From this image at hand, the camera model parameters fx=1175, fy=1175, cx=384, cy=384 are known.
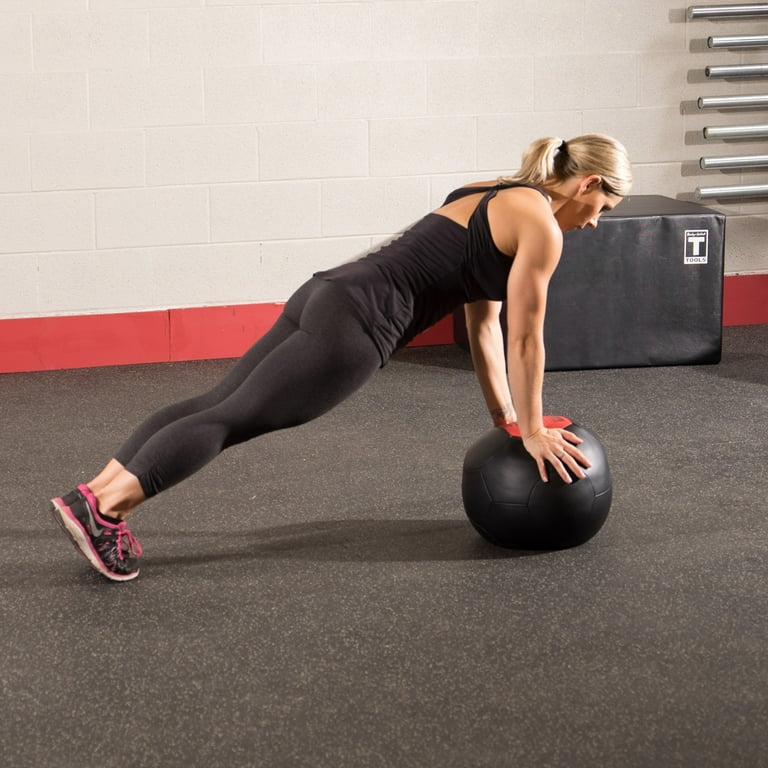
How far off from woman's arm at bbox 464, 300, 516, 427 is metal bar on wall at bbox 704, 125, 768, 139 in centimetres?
267

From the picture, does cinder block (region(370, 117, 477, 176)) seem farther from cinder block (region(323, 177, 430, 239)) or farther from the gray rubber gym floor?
the gray rubber gym floor

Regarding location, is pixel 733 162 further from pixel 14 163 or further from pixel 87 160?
pixel 14 163

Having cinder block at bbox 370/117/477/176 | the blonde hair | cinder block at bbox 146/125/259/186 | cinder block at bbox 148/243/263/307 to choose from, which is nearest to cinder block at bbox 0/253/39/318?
cinder block at bbox 148/243/263/307

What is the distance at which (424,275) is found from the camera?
270 centimetres

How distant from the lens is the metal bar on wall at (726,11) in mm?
5133

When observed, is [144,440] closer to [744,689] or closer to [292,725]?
[292,725]

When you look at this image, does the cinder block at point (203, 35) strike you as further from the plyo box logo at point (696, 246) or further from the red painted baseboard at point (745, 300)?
the red painted baseboard at point (745, 300)

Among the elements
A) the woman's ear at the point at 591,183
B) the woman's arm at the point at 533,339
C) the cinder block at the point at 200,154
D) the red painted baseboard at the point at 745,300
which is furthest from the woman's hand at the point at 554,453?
the red painted baseboard at the point at 745,300

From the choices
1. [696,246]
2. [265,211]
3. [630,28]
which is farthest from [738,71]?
[265,211]

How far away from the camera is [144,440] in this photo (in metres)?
2.72

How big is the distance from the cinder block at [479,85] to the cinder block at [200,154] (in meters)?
0.83

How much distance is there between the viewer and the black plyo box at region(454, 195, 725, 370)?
4.76 meters

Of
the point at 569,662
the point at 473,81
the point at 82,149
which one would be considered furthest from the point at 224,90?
the point at 569,662

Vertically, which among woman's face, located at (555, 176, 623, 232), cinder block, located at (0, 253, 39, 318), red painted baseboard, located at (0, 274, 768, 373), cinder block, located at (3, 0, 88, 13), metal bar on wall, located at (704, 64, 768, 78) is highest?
cinder block, located at (3, 0, 88, 13)
